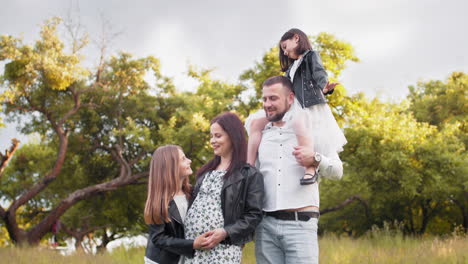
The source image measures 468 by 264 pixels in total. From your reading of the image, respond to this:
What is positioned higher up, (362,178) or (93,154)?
(93,154)

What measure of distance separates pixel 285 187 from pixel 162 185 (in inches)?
37.4

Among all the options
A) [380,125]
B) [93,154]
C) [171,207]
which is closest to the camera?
[171,207]

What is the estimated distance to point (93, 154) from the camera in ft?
69.7

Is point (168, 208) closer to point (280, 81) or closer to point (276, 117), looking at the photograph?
point (276, 117)

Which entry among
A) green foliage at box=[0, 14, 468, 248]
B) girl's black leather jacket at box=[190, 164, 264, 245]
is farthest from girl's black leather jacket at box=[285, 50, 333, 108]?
green foliage at box=[0, 14, 468, 248]

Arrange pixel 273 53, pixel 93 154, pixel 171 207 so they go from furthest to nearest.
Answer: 1. pixel 93 154
2. pixel 273 53
3. pixel 171 207

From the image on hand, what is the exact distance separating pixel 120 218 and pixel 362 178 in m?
11.2

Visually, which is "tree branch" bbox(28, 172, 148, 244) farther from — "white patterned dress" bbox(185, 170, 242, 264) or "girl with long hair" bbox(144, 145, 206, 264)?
"white patterned dress" bbox(185, 170, 242, 264)

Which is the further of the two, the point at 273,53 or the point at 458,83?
the point at 458,83

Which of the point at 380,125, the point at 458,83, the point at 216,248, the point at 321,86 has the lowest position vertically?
the point at 216,248

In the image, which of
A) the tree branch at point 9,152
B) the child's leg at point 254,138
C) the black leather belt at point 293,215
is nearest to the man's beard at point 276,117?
the child's leg at point 254,138

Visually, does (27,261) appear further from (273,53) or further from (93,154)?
(93,154)

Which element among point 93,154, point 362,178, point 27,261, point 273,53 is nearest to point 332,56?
point 273,53

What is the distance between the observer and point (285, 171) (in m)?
3.19
